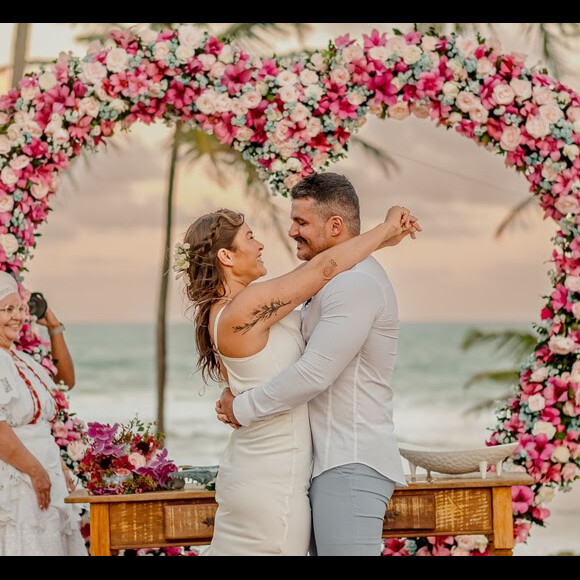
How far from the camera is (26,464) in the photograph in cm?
513

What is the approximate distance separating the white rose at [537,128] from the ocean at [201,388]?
46.4 feet

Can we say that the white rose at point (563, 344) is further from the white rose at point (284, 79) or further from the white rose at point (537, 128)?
the white rose at point (284, 79)

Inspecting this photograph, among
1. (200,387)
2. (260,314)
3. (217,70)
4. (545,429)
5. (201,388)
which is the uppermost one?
(200,387)

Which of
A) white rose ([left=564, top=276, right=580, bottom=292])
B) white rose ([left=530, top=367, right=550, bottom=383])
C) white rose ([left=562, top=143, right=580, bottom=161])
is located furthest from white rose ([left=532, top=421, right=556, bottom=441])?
white rose ([left=562, top=143, right=580, bottom=161])

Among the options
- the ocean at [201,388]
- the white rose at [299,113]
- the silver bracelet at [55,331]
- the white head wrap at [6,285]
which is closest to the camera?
the white head wrap at [6,285]

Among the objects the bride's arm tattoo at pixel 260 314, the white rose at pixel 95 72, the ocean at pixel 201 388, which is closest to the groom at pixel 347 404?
the bride's arm tattoo at pixel 260 314

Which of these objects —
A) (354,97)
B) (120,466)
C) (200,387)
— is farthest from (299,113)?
(200,387)

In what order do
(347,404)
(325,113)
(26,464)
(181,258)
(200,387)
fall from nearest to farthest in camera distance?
1. (347,404)
2. (181,258)
3. (26,464)
4. (325,113)
5. (200,387)

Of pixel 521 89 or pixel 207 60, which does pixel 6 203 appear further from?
pixel 521 89

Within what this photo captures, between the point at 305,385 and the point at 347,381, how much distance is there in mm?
202

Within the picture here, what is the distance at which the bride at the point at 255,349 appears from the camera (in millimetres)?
3688

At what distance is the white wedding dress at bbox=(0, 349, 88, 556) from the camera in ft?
16.8

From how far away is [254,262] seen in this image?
3.90 metres
